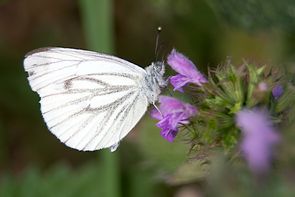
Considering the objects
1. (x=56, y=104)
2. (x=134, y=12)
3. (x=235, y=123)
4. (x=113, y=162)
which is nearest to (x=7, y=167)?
(x=113, y=162)

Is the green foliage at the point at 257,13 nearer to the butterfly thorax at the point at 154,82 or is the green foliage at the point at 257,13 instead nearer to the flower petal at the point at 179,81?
the butterfly thorax at the point at 154,82

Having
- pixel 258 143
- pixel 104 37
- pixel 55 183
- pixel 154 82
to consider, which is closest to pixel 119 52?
pixel 104 37

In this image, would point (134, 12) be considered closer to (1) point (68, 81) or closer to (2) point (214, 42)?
(2) point (214, 42)

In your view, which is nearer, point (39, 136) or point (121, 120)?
point (121, 120)

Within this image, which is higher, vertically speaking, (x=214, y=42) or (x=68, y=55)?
(x=214, y=42)

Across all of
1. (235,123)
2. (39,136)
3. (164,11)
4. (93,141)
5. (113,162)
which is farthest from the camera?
(39,136)

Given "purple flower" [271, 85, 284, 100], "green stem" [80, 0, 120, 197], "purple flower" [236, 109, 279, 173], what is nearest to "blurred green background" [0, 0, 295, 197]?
"green stem" [80, 0, 120, 197]
